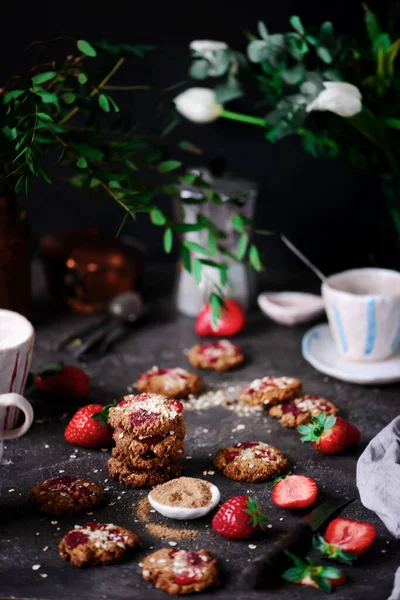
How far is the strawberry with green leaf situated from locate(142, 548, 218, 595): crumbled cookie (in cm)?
8

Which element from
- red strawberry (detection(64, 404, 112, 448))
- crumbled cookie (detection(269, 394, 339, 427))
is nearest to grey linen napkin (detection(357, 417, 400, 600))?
crumbled cookie (detection(269, 394, 339, 427))

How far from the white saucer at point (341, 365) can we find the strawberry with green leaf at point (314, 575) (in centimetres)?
47

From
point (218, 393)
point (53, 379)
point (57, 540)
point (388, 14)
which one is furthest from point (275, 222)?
Result: point (57, 540)

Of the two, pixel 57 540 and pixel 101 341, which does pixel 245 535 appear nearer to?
pixel 57 540

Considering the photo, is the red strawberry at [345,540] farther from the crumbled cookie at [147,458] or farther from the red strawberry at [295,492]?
the crumbled cookie at [147,458]

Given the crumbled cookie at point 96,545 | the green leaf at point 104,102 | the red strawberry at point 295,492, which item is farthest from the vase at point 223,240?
the crumbled cookie at point 96,545

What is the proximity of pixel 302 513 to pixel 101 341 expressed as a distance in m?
0.59

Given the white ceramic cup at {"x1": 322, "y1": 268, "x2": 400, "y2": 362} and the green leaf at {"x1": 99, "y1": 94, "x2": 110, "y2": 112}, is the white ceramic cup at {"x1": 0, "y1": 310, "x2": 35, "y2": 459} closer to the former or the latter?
the green leaf at {"x1": 99, "y1": 94, "x2": 110, "y2": 112}

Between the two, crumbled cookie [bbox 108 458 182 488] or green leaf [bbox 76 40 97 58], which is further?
green leaf [bbox 76 40 97 58]

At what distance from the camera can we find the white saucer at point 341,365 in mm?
1279

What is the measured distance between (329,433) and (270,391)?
0.16m

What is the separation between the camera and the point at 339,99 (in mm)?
1247

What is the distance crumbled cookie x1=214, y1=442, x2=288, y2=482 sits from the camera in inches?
40.6

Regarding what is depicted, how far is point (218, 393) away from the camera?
4.18 feet
